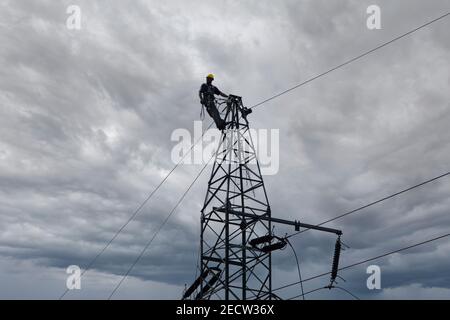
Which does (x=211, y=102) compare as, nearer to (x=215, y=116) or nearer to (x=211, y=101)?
(x=211, y=101)

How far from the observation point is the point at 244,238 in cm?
2062

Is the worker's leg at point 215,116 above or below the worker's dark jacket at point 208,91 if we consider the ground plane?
below

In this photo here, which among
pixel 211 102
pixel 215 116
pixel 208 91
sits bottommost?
pixel 215 116

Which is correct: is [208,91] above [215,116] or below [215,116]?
above

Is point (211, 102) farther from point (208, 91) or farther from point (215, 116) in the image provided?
point (215, 116)

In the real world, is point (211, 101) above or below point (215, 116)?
above

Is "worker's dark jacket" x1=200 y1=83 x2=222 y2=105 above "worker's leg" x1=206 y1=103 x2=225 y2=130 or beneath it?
above

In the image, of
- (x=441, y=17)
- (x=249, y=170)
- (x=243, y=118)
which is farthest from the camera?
(x=243, y=118)

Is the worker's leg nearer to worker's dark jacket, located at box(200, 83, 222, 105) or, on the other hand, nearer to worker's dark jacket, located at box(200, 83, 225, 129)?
worker's dark jacket, located at box(200, 83, 225, 129)

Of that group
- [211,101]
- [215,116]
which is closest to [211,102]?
[211,101]

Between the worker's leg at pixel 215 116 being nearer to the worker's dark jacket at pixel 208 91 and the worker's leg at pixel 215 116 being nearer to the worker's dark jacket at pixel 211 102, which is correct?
the worker's dark jacket at pixel 211 102
